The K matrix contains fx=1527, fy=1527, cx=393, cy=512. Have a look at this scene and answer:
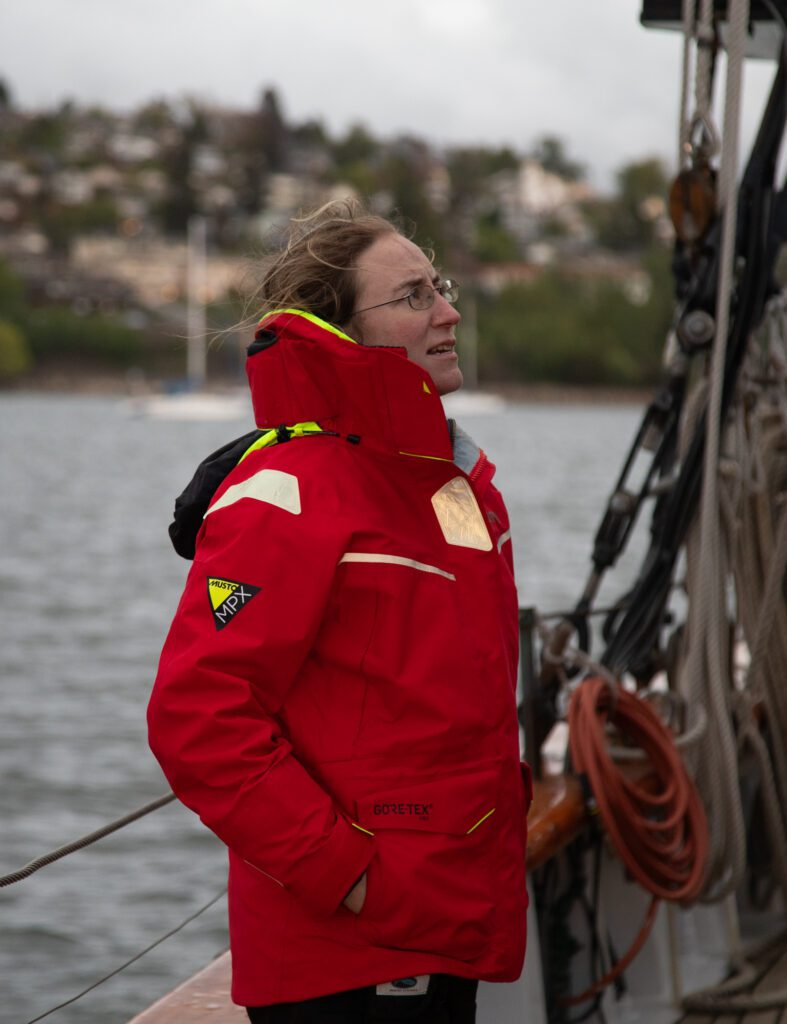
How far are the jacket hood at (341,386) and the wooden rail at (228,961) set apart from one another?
80cm

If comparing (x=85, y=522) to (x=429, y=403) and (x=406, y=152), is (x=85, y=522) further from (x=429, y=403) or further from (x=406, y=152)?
(x=406, y=152)

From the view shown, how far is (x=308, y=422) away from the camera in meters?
1.38

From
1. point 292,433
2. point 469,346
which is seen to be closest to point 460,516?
point 292,433

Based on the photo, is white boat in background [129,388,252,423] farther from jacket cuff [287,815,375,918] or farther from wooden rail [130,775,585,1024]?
jacket cuff [287,815,375,918]

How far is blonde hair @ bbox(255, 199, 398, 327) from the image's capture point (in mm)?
1451

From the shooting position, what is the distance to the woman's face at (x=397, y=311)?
145cm

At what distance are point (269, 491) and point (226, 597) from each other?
99mm

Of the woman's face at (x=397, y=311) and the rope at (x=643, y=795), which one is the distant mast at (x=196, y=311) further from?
the rope at (x=643, y=795)

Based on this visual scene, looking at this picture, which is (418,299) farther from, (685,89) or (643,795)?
(685,89)

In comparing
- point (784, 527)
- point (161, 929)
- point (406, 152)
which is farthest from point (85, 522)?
point (406, 152)

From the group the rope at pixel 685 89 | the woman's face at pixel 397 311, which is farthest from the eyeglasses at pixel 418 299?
the rope at pixel 685 89

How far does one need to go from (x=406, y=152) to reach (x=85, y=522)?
118 m

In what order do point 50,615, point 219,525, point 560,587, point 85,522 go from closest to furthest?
point 219,525 → point 50,615 → point 560,587 → point 85,522

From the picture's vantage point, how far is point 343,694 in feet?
4.40
